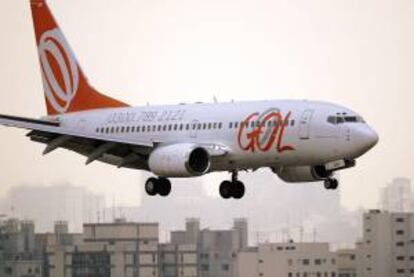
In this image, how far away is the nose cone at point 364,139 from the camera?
3538 inches

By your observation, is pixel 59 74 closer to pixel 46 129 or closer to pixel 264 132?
pixel 46 129

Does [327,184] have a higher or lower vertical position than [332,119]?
lower

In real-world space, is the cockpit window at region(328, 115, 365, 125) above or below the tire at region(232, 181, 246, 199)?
above

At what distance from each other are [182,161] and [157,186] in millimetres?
5405

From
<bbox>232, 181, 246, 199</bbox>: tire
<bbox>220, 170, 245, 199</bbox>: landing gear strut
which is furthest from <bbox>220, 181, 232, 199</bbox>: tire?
<bbox>232, 181, 246, 199</bbox>: tire

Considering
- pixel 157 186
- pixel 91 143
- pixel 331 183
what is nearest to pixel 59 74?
pixel 91 143

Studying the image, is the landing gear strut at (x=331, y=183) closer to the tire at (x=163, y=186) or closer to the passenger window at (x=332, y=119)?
the passenger window at (x=332, y=119)

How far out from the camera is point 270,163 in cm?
9250

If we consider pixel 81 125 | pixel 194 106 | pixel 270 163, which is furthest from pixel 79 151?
pixel 270 163

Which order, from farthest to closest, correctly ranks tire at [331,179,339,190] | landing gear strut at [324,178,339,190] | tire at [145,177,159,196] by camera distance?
tire at [145,177,159,196] < landing gear strut at [324,178,339,190] < tire at [331,179,339,190]

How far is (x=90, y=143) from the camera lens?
323 feet

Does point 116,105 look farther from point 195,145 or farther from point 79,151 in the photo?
point 195,145

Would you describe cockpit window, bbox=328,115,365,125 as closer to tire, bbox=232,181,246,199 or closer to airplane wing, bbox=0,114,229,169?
tire, bbox=232,181,246,199

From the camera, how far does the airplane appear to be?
90.7 metres
